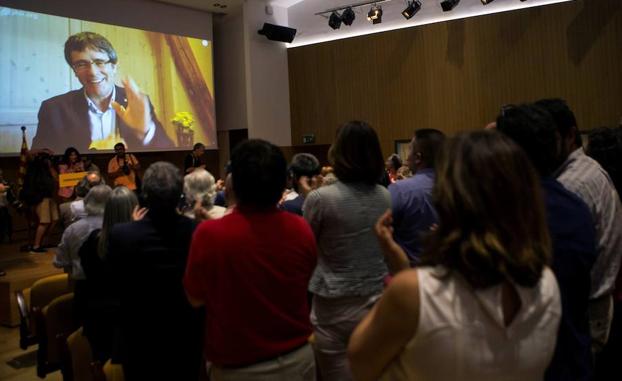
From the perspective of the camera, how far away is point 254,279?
1.46 meters

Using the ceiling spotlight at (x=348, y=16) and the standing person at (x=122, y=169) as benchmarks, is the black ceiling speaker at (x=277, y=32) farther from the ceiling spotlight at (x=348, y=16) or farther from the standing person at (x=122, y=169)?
the standing person at (x=122, y=169)

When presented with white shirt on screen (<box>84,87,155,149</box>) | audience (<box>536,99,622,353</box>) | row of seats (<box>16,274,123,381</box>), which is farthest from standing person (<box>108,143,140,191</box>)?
audience (<box>536,99,622,353</box>)

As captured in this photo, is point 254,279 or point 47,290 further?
point 47,290

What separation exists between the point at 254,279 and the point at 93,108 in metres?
7.22

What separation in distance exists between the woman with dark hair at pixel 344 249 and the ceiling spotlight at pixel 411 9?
7.43 meters

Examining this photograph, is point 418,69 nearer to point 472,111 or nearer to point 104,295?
point 472,111

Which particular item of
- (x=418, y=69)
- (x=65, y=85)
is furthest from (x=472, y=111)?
(x=65, y=85)

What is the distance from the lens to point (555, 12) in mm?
7891

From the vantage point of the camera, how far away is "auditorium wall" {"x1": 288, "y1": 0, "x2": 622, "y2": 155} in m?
7.64

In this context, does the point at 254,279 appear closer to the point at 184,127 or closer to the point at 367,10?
the point at 184,127

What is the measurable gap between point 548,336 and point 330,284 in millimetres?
1029

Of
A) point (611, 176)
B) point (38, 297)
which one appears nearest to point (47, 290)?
point (38, 297)

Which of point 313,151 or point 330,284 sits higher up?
point 313,151

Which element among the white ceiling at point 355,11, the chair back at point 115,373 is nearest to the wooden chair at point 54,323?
the chair back at point 115,373
